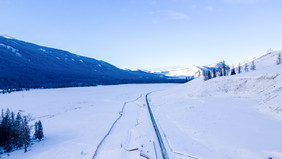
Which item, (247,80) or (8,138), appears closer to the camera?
(8,138)

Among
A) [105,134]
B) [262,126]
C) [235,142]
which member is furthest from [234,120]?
[105,134]

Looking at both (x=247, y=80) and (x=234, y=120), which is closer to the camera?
(x=234, y=120)

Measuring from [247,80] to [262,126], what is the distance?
20160mm

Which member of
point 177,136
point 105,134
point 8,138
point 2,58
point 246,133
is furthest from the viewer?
point 2,58

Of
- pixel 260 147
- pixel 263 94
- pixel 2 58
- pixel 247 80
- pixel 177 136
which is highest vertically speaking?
pixel 2 58

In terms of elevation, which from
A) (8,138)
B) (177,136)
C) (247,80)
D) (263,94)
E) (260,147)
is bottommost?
(8,138)

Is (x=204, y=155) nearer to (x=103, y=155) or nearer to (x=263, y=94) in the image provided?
(x=103, y=155)

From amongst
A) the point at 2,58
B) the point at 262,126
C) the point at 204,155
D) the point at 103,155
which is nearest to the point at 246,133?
the point at 262,126

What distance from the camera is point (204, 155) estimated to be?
9898 mm

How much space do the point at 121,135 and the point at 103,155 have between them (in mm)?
4598

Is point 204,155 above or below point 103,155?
above

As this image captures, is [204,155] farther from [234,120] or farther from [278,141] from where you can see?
[234,120]

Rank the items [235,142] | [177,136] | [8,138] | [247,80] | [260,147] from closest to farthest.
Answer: [260,147] < [235,142] < [177,136] < [8,138] < [247,80]

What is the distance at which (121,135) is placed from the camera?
17.0 m
